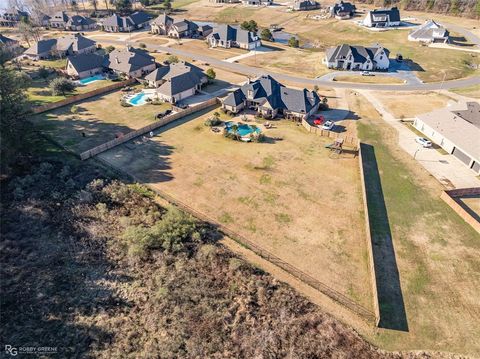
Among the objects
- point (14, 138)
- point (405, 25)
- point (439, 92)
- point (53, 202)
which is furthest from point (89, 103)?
point (405, 25)

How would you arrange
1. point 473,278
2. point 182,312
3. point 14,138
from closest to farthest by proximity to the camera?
point 182,312
point 473,278
point 14,138

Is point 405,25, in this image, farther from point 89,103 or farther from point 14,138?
point 14,138

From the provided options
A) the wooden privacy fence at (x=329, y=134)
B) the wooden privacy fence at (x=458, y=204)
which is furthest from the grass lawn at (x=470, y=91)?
the wooden privacy fence at (x=458, y=204)

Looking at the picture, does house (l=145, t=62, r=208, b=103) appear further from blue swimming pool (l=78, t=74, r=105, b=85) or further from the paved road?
the paved road

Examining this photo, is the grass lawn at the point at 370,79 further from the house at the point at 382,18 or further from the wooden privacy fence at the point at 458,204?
the house at the point at 382,18

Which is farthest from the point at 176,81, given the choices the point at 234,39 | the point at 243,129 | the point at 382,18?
the point at 382,18

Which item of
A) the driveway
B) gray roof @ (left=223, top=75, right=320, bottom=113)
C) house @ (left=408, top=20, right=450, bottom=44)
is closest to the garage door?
the driveway
